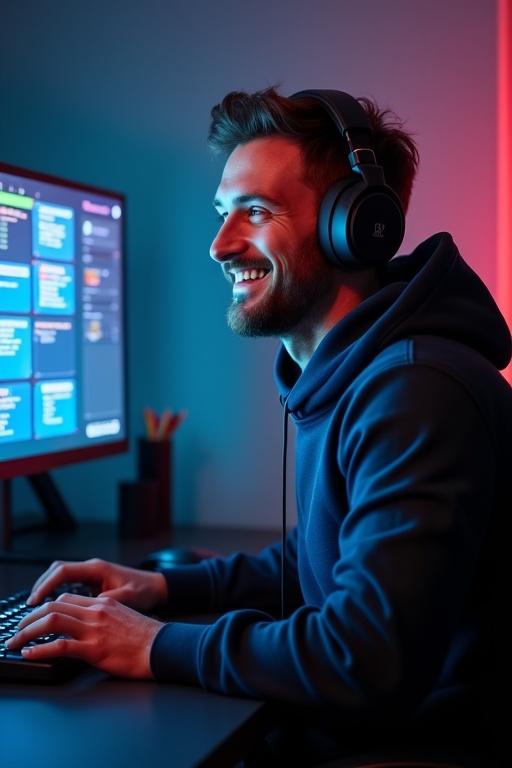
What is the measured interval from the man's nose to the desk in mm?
545

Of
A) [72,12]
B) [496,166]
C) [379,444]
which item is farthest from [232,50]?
[379,444]

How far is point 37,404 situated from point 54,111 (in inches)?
28.6

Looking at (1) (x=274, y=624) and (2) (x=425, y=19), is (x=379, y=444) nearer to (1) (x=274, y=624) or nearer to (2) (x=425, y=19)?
(1) (x=274, y=624)

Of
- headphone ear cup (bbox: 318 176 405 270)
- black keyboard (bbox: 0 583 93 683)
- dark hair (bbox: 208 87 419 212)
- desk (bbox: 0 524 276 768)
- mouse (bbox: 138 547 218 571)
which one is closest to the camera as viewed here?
desk (bbox: 0 524 276 768)

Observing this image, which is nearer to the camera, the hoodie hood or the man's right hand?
the hoodie hood

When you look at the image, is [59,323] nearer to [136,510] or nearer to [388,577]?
[136,510]

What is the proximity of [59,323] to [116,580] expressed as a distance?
545 mm

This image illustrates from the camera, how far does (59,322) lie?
5.06 ft

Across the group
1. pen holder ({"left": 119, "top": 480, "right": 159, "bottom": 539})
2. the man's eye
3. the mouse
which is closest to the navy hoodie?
the man's eye

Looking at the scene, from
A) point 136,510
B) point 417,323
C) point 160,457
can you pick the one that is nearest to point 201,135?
point 160,457

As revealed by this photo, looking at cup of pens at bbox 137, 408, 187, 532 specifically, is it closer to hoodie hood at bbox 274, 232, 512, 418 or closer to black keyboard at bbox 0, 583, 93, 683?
hoodie hood at bbox 274, 232, 512, 418

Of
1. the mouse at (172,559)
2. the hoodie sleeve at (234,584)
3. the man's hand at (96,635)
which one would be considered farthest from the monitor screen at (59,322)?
the man's hand at (96,635)

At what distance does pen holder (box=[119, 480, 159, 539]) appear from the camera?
165 cm

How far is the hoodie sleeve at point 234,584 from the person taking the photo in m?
1.19
